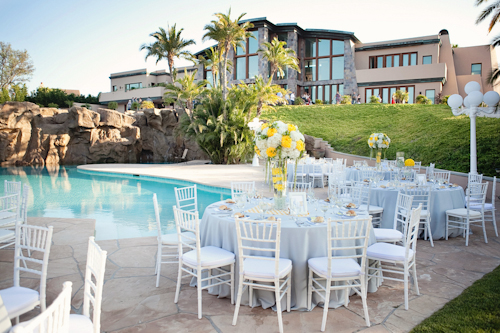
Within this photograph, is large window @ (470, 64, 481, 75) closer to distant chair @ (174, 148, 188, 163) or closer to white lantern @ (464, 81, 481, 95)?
white lantern @ (464, 81, 481, 95)

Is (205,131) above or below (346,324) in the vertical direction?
above

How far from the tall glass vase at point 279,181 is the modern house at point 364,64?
2536cm

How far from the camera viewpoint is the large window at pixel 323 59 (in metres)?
35.0

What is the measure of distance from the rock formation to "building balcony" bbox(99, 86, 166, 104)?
14420mm

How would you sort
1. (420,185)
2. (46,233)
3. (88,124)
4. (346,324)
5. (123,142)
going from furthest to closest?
(123,142) < (88,124) < (420,185) < (346,324) < (46,233)

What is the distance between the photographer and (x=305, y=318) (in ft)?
12.0

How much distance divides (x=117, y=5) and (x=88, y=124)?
8.57 metres

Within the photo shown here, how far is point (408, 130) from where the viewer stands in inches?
794

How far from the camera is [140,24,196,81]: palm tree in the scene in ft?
95.3

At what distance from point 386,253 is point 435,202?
364 cm

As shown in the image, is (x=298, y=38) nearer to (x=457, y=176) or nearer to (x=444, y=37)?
(x=444, y=37)

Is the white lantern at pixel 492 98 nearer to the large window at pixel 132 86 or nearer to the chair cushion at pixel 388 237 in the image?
the chair cushion at pixel 388 237

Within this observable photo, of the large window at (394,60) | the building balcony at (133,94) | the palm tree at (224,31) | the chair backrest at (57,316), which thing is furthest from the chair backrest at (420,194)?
the building balcony at (133,94)

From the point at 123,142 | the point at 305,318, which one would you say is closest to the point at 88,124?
the point at 123,142
